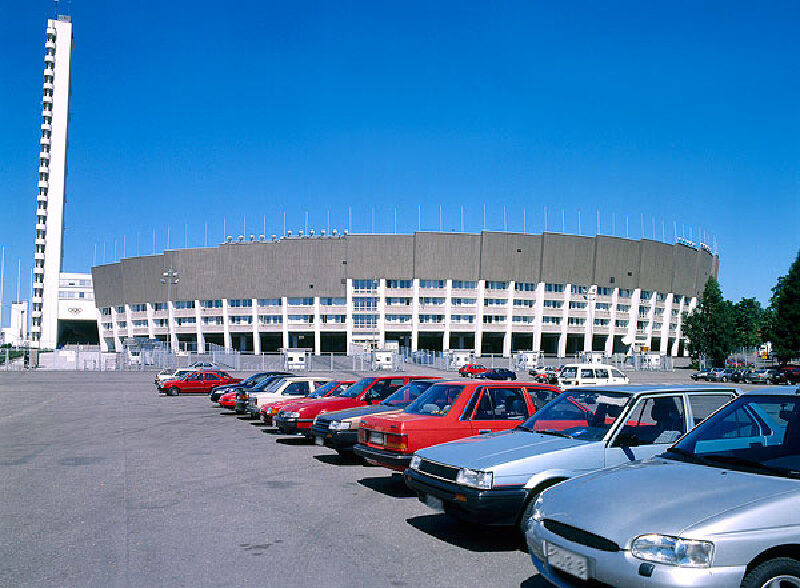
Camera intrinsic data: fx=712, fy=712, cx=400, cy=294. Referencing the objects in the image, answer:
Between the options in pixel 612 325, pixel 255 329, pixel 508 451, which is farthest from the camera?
pixel 612 325

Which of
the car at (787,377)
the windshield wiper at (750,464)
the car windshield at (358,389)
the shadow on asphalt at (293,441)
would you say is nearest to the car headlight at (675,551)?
the windshield wiper at (750,464)

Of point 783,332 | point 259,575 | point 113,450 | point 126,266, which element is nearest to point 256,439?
point 113,450

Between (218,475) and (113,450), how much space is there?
174 inches

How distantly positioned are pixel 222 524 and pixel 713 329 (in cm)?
8901

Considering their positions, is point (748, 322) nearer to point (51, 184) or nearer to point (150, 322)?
point (150, 322)

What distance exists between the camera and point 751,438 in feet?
18.1

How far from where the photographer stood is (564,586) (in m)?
4.77

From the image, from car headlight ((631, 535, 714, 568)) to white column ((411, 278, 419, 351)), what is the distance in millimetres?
95561

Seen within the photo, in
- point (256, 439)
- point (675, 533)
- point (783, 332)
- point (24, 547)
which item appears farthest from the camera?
point (783, 332)

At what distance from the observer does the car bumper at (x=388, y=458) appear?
9.79m

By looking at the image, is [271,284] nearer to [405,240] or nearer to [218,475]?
[405,240]

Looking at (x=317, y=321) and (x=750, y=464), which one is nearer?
(x=750, y=464)

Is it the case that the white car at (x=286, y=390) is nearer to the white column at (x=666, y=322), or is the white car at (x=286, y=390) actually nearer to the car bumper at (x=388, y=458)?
the car bumper at (x=388, y=458)

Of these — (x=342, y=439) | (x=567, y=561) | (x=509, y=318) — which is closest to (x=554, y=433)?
(x=567, y=561)
